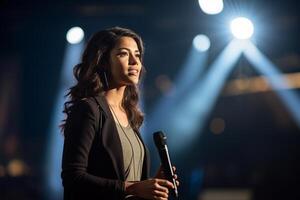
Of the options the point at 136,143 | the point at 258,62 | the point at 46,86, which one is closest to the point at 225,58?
the point at 258,62

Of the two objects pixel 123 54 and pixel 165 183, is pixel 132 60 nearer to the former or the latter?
pixel 123 54

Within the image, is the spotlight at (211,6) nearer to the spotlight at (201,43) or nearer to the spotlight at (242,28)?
the spotlight at (242,28)

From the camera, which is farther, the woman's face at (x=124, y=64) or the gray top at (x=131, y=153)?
the woman's face at (x=124, y=64)

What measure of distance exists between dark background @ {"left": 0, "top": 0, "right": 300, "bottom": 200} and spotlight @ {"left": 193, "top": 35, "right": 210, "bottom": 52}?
0.34 feet

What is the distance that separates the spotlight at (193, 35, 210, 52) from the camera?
636cm

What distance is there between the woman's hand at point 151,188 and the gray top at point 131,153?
0.35 feet

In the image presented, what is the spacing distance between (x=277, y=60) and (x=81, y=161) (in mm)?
5228

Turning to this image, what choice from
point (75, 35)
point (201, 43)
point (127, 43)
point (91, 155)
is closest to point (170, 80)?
point (201, 43)

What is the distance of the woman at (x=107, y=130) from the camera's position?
1.39 meters

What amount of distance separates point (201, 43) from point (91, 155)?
518 centimetres

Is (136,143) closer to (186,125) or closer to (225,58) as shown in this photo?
(225,58)

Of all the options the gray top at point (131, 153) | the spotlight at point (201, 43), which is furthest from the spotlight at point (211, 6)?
the gray top at point (131, 153)

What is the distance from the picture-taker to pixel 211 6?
17.5 feet

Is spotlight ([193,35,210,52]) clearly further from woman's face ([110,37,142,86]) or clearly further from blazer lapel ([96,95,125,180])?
blazer lapel ([96,95,125,180])
